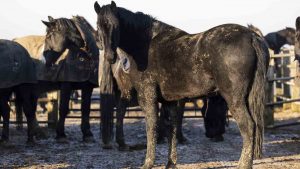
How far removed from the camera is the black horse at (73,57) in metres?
8.20

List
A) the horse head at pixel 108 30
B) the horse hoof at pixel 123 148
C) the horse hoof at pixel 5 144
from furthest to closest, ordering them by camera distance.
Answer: the horse hoof at pixel 5 144
the horse hoof at pixel 123 148
the horse head at pixel 108 30

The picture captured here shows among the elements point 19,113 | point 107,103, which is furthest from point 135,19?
point 19,113

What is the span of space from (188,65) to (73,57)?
4136mm

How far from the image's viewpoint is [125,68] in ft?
18.0

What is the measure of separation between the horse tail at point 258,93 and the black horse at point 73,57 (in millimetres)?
4497

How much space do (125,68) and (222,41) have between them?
4.82ft

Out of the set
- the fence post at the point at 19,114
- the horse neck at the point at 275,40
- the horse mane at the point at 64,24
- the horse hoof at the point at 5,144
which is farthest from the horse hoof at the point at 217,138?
the horse neck at the point at 275,40

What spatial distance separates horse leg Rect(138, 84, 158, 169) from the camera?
17.2 feet

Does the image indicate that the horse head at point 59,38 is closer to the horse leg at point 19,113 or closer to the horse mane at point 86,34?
the horse mane at point 86,34

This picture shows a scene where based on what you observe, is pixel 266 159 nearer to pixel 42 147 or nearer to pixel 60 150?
pixel 60 150

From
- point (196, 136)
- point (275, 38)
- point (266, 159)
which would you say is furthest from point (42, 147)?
point (275, 38)

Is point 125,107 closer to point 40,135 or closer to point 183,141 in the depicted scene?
point 183,141

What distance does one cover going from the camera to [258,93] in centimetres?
455

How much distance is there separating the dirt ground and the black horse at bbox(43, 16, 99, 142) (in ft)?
2.82
